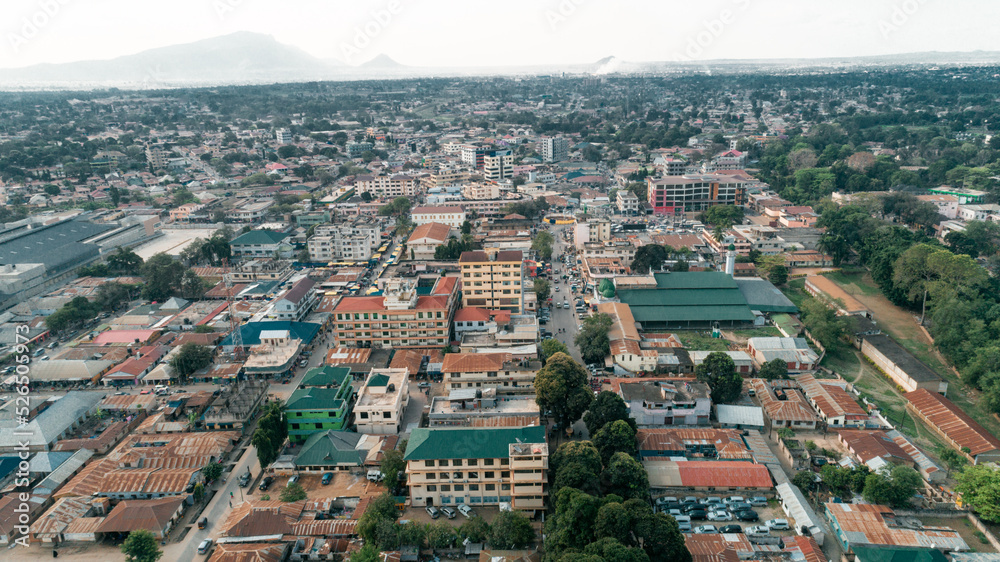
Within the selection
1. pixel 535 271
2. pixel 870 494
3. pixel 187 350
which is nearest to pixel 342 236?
pixel 535 271

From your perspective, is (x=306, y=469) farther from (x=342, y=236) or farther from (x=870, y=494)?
(x=342, y=236)

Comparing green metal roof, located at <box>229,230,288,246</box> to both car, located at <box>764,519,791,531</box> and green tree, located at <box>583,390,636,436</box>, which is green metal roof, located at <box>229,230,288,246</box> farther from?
car, located at <box>764,519,791,531</box>

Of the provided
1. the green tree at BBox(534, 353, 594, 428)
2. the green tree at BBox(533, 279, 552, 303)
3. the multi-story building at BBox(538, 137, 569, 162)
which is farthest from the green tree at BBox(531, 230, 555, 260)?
the multi-story building at BBox(538, 137, 569, 162)

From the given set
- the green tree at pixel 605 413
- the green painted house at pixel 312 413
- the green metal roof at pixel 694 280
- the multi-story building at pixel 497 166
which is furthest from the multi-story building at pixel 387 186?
the green tree at pixel 605 413

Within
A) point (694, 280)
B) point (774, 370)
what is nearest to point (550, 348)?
point (774, 370)

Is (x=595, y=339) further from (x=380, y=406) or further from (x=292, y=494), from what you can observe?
(x=292, y=494)

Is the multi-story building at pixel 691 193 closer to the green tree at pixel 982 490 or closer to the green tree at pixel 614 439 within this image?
the green tree at pixel 614 439
